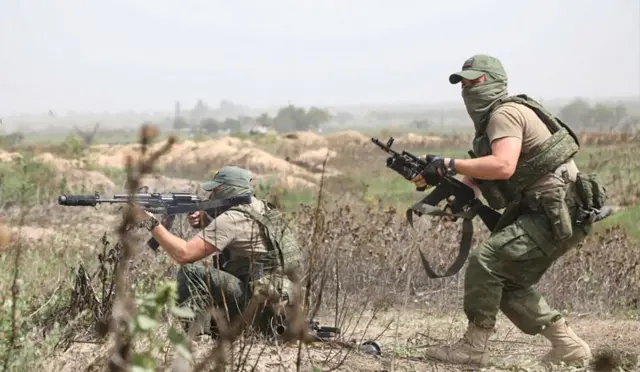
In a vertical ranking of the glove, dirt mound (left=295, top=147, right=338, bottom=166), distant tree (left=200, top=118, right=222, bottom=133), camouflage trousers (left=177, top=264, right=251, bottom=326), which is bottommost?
distant tree (left=200, top=118, right=222, bottom=133)

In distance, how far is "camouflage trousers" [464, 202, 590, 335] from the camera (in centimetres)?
445

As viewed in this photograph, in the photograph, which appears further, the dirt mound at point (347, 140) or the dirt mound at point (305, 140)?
the dirt mound at point (347, 140)

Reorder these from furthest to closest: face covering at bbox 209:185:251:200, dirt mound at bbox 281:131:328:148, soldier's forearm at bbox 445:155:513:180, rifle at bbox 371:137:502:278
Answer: dirt mound at bbox 281:131:328:148 → face covering at bbox 209:185:251:200 → rifle at bbox 371:137:502:278 → soldier's forearm at bbox 445:155:513:180

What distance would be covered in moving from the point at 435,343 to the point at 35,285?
94.7 inches

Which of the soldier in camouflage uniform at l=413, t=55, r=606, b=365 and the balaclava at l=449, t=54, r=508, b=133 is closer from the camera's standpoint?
the soldier in camouflage uniform at l=413, t=55, r=606, b=365

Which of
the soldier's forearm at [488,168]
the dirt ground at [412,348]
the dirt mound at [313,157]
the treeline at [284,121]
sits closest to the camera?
the dirt ground at [412,348]

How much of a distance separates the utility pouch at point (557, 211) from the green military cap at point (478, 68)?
0.68 metres

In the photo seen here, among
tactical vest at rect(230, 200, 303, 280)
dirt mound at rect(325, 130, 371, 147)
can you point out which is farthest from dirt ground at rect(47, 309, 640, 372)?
dirt mound at rect(325, 130, 371, 147)

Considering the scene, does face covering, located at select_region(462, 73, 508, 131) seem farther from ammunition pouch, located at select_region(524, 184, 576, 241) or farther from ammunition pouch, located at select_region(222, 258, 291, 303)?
ammunition pouch, located at select_region(222, 258, 291, 303)

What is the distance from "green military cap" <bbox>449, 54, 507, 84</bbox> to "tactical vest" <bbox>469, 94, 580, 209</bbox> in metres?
0.17

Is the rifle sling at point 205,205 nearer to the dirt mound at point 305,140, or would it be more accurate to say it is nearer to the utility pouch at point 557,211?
the utility pouch at point 557,211

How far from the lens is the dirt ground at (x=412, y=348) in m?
3.66

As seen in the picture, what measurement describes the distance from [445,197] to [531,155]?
0.57 meters

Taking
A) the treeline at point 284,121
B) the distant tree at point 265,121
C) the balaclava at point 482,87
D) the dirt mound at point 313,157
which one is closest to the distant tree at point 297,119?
the treeline at point 284,121
